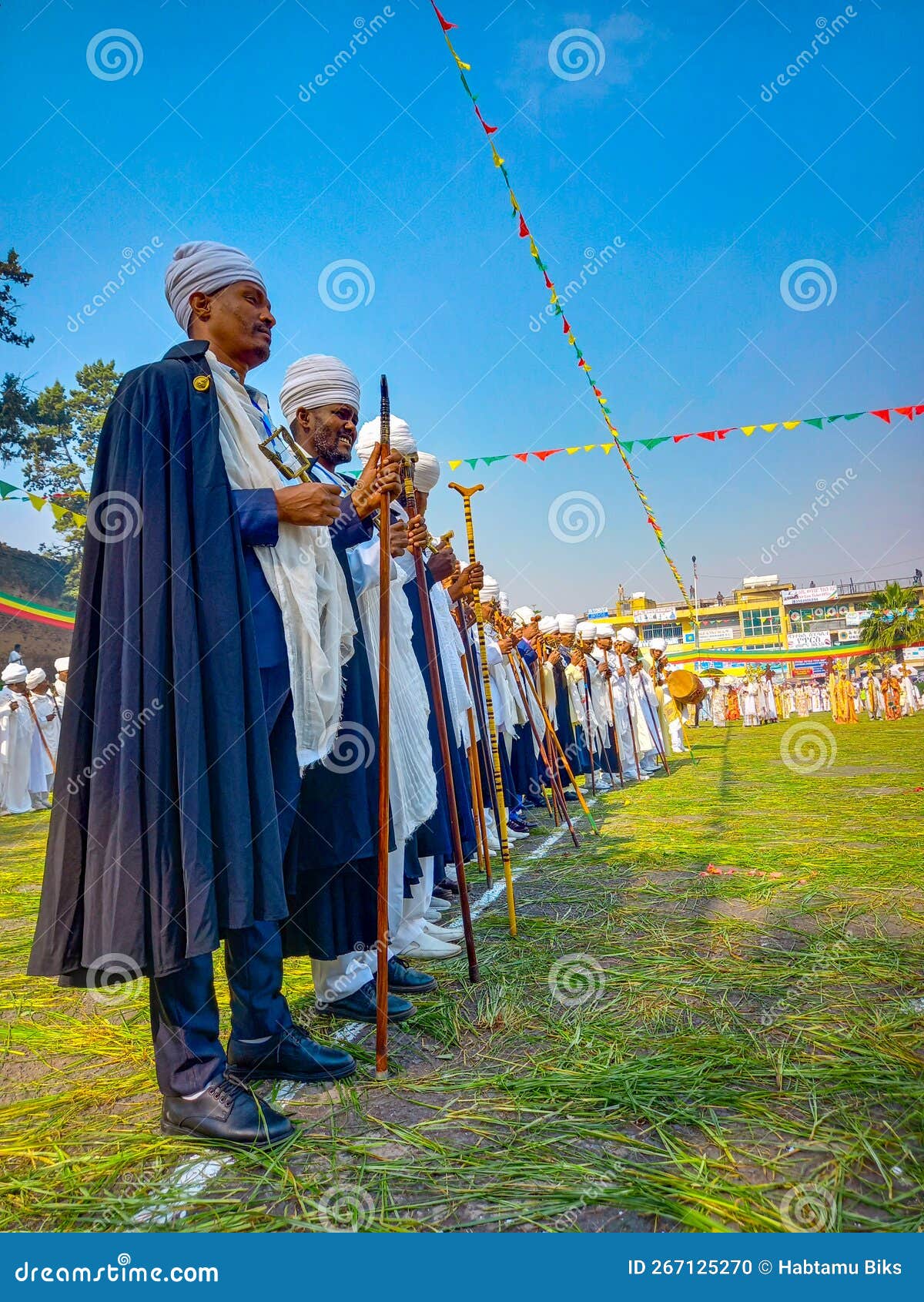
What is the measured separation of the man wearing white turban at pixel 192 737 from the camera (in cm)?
212

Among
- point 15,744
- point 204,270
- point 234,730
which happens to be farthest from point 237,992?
point 15,744

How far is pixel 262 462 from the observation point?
2.62 meters

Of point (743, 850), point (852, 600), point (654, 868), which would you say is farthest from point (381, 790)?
point (852, 600)

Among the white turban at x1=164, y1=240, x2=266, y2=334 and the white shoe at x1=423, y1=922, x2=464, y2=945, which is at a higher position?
the white turban at x1=164, y1=240, x2=266, y2=334

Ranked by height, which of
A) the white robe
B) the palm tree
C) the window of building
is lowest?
the white robe

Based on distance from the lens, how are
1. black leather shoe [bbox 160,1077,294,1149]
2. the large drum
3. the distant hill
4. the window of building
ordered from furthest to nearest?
1. the window of building
2. the distant hill
3. the large drum
4. black leather shoe [bbox 160,1077,294,1149]

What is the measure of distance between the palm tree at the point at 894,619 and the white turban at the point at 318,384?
38.7m

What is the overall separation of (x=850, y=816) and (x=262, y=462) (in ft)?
20.4

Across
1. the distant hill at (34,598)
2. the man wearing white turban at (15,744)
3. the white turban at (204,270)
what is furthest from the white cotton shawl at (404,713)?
the distant hill at (34,598)

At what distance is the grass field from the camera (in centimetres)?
175

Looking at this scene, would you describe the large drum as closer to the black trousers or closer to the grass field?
the grass field

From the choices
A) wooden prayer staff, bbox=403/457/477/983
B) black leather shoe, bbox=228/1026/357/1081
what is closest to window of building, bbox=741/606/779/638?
wooden prayer staff, bbox=403/457/477/983

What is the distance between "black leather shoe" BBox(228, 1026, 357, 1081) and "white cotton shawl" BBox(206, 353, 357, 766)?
83cm

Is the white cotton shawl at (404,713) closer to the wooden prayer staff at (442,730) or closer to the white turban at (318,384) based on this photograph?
the wooden prayer staff at (442,730)
